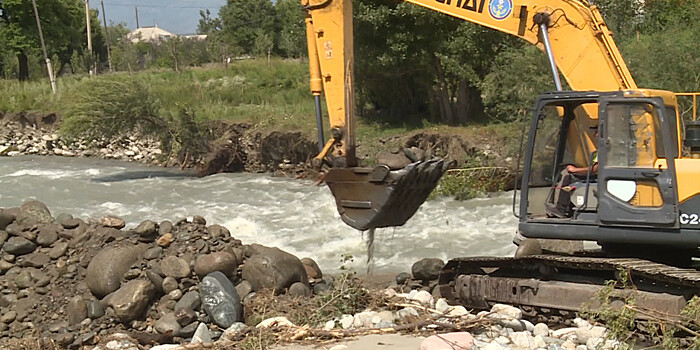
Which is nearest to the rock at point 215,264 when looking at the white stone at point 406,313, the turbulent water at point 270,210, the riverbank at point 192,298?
the riverbank at point 192,298

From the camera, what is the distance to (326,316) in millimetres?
7902

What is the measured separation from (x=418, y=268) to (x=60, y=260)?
4.60 m

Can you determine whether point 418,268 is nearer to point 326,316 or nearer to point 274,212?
point 326,316

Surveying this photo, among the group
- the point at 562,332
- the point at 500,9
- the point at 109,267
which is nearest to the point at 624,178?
the point at 562,332

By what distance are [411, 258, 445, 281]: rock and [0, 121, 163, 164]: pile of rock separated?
16128mm

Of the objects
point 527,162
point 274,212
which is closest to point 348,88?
point 527,162

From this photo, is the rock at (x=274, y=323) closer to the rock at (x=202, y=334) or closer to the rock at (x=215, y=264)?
the rock at (x=202, y=334)

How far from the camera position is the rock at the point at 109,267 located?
9414 mm

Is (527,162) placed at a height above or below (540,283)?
above

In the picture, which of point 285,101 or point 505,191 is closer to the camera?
point 505,191

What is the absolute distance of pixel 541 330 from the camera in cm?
722

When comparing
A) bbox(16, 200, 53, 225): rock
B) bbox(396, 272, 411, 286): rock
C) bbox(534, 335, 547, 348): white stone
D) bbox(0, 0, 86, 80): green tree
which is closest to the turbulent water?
bbox(396, 272, 411, 286): rock

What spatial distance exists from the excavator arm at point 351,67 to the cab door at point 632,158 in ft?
1.72

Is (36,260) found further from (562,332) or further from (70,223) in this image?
(562,332)
